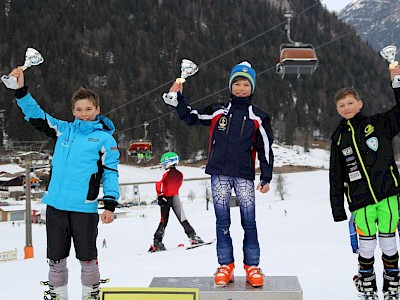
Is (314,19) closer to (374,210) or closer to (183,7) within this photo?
(183,7)

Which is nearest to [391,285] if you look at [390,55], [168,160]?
[390,55]

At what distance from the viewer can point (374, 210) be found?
3480mm

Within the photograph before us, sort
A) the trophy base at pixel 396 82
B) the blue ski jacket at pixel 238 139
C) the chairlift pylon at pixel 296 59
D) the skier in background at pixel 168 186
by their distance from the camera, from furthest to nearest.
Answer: the chairlift pylon at pixel 296 59, the skier in background at pixel 168 186, the blue ski jacket at pixel 238 139, the trophy base at pixel 396 82

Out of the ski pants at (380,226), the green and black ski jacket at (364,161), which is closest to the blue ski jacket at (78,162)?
the green and black ski jacket at (364,161)

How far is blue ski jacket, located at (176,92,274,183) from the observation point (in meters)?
3.88

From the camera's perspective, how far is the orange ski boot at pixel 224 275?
12.0ft

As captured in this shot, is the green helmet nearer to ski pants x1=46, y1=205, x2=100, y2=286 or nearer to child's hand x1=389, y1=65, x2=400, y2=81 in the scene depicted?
ski pants x1=46, y1=205, x2=100, y2=286

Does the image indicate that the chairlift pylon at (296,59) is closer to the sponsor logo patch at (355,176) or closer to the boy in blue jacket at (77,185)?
the sponsor logo patch at (355,176)

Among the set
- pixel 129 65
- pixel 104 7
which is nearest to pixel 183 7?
pixel 104 7

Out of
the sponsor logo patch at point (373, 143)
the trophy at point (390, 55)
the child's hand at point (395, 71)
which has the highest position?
the trophy at point (390, 55)

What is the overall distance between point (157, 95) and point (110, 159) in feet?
389

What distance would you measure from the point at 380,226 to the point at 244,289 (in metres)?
1.11

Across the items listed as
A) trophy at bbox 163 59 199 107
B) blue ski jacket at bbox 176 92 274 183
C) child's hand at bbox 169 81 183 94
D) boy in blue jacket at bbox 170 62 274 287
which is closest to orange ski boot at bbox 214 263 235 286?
boy in blue jacket at bbox 170 62 274 287

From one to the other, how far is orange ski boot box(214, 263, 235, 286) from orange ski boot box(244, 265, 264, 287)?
0.50 feet
